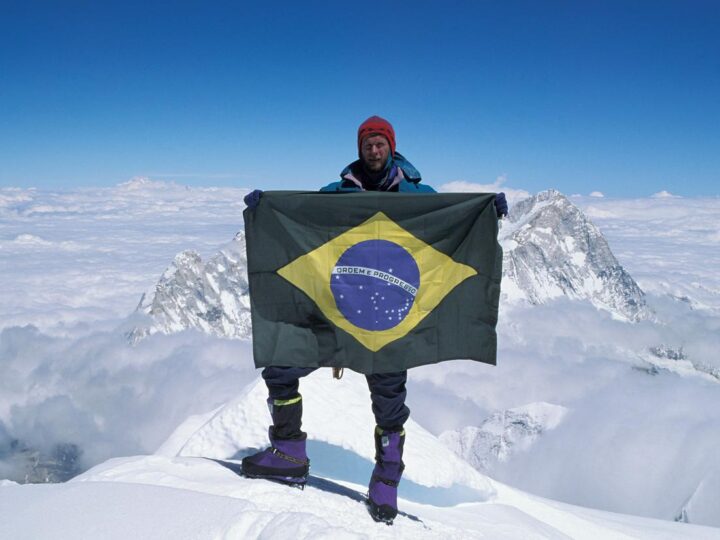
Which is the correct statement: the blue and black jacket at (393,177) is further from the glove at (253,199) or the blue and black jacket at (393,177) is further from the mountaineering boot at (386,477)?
the mountaineering boot at (386,477)

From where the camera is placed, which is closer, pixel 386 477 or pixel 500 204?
pixel 386 477

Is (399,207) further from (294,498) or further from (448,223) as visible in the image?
(294,498)

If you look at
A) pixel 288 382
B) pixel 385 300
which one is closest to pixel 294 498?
pixel 288 382

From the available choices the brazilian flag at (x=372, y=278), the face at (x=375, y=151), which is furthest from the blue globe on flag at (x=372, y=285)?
the face at (x=375, y=151)

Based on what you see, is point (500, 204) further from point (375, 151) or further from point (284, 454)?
point (284, 454)

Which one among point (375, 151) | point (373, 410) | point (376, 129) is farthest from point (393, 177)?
point (373, 410)

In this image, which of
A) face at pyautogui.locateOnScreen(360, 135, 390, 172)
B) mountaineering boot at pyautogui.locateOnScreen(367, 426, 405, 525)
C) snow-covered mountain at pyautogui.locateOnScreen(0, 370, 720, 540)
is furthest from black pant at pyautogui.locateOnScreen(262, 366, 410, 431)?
face at pyautogui.locateOnScreen(360, 135, 390, 172)
